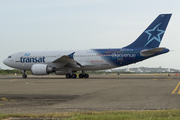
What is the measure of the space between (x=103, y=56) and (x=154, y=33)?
23.6 feet

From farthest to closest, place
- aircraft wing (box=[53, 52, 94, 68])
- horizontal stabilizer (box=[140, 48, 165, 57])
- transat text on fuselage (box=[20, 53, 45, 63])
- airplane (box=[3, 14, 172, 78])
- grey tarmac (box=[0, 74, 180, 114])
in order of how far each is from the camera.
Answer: transat text on fuselage (box=[20, 53, 45, 63])
aircraft wing (box=[53, 52, 94, 68])
airplane (box=[3, 14, 172, 78])
horizontal stabilizer (box=[140, 48, 165, 57])
grey tarmac (box=[0, 74, 180, 114])

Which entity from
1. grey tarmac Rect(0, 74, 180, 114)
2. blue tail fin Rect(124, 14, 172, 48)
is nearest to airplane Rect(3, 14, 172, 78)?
blue tail fin Rect(124, 14, 172, 48)

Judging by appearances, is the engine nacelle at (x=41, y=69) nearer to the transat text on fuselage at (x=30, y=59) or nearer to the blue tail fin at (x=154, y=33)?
the transat text on fuselage at (x=30, y=59)

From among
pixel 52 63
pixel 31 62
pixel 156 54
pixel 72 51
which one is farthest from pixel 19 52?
pixel 156 54

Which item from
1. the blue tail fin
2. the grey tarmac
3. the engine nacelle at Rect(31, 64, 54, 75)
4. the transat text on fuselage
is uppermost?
the blue tail fin

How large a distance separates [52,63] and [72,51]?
326 cm

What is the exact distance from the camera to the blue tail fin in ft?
97.3

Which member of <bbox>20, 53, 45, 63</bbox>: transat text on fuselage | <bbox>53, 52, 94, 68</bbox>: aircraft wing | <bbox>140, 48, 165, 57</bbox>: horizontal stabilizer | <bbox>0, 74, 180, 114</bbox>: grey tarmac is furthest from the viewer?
<bbox>20, 53, 45, 63</bbox>: transat text on fuselage

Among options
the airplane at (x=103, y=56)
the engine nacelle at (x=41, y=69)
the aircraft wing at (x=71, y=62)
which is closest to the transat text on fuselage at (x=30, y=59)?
the airplane at (x=103, y=56)

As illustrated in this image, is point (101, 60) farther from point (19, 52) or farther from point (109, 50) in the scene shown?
point (19, 52)

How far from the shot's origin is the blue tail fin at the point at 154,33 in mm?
29656

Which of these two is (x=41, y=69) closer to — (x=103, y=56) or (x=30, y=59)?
(x=30, y=59)

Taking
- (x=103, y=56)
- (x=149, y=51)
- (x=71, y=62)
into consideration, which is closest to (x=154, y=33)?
(x=149, y=51)

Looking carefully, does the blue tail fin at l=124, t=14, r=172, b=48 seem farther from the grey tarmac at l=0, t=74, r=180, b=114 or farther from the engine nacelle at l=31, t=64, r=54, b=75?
the grey tarmac at l=0, t=74, r=180, b=114
